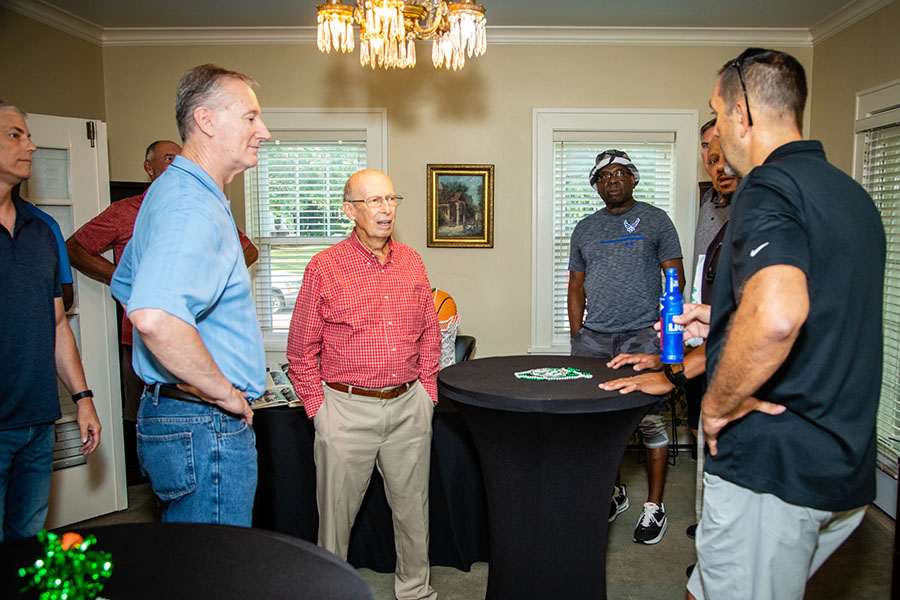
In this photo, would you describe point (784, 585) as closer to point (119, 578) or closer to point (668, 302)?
point (668, 302)

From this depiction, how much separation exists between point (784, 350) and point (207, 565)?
119 centimetres

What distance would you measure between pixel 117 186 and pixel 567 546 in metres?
3.58

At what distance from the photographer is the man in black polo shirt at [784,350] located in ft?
4.54

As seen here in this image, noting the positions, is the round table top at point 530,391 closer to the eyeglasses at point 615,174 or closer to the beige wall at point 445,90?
the eyeglasses at point 615,174

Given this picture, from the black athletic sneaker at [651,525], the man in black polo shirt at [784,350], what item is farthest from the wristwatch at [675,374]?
the black athletic sneaker at [651,525]

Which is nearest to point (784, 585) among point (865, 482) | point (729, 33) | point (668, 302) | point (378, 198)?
point (865, 482)

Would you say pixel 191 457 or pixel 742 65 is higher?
pixel 742 65

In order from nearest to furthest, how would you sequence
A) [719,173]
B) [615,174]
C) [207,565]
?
1. [207,565]
2. [719,173]
3. [615,174]

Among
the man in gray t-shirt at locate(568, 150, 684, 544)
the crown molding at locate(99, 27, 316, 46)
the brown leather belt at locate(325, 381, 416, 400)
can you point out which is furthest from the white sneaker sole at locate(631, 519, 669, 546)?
the crown molding at locate(99, 27, 316, 46)

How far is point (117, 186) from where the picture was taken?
13.9 ft

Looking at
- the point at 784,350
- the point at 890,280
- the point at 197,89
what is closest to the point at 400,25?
the point at 197,89

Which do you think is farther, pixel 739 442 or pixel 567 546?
pixel 567 546

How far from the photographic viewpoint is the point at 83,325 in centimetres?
360

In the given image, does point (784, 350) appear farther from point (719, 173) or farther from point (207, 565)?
point (719, 173)
